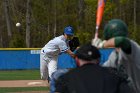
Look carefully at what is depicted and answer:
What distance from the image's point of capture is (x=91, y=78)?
404 cm

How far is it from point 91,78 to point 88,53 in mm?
211

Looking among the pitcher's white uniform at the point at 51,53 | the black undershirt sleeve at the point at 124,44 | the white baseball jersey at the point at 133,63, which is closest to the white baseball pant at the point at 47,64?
the pitcher's white uniform at the point at 51,53

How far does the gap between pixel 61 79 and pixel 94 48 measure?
1.24 feet

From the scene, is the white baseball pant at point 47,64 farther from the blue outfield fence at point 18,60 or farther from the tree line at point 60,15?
the tree line at point 60,15

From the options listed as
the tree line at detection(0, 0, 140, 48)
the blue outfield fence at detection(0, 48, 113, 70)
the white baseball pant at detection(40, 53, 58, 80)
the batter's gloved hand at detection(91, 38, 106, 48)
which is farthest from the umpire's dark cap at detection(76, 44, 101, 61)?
the tree line at detection(0, 0, 140, 48)

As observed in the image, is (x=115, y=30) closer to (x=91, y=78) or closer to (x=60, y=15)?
(x=91, y=78)

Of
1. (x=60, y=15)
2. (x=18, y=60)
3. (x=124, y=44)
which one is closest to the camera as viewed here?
(x=124, y=44)

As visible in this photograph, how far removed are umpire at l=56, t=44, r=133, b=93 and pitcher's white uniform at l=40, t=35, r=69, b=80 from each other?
8.98 meters

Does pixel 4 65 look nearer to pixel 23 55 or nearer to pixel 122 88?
pixel 23 55

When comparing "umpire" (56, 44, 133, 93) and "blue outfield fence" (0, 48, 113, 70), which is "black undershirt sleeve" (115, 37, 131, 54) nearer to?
"umpire" (56, 44, 133, 93)

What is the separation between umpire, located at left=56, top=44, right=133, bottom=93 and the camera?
4016 mm

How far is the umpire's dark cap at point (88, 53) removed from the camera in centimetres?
411

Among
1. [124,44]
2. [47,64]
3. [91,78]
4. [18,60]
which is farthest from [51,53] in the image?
[18,60]

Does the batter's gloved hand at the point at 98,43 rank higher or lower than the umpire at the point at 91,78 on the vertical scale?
higher
